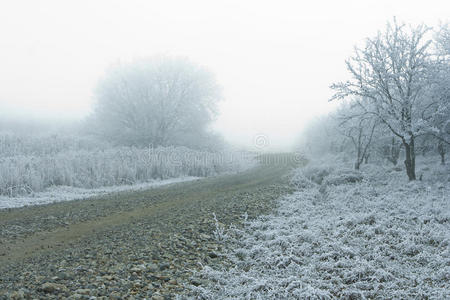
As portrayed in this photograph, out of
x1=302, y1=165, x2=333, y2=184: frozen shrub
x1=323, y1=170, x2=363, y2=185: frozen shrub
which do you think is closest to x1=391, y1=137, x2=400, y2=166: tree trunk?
x1=302, y1=165, x2=333, y2=184: frozen shrub

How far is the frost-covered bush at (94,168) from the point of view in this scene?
421 inches

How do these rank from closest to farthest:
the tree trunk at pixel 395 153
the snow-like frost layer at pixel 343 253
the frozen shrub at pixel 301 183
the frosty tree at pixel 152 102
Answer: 1. the snow-like frost layer at pixel 343 253
2. the frozen shrub at pixel 301 183
3. the tree trunk at pixel 395 153
4. the frosty tree at pixel 152 102

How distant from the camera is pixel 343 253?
5500 mm

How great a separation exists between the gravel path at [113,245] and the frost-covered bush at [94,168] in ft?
8.20

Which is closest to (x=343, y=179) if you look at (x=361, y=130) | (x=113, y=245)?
(x=361, y=130)

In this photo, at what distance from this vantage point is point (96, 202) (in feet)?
31.2

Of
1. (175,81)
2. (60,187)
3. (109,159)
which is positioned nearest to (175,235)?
(60,187)

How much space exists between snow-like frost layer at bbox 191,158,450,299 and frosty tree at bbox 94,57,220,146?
59.2ft

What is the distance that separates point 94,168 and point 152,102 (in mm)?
12889

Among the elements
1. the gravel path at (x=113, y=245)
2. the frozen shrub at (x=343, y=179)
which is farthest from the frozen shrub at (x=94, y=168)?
the frozen shrub at (x=343, y=179)

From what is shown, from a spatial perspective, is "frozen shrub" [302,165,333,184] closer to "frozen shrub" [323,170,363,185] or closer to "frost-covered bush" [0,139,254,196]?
"frozen shrub" [323,170,363,185]

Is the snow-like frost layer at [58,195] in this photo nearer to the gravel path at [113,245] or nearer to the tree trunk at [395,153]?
the gravel path at [113,245]

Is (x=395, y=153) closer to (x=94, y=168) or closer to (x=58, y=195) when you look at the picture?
(x=94, y=168)

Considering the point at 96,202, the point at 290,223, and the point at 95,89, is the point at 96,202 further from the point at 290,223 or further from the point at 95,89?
the point at 95,89
